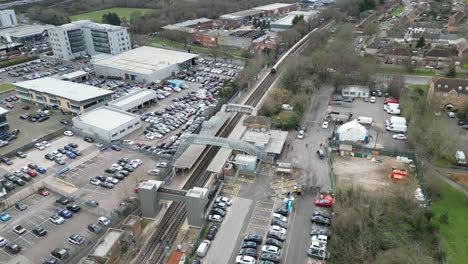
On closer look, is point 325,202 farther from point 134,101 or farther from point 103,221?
point 134,101

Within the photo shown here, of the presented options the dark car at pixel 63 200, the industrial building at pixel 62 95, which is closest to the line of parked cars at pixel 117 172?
the dark car at pixel 63 200

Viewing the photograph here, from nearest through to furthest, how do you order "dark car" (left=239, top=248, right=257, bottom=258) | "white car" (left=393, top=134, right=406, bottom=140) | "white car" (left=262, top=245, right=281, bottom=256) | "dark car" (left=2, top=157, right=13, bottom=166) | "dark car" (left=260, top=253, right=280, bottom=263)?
1. "dark car" (left=260, top=253, right=280, bottom=263)
2. "dark car" (left=239, top=248, right=257, bottom=258)
3. "white car" (left=262, top=245, right=281, bottom=256)
4. "dark car" (left=2, top=157, right=13, bottom=166)
5. "white car" (left=393, top=134, right=406, bottom=140)

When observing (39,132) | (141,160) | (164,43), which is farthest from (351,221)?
(164,43)

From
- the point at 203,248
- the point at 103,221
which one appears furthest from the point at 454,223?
the point at 103,221

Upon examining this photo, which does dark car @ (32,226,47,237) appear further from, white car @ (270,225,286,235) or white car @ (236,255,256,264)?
white car @ (270,225,286,235)

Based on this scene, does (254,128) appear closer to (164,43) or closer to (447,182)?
(447,182)

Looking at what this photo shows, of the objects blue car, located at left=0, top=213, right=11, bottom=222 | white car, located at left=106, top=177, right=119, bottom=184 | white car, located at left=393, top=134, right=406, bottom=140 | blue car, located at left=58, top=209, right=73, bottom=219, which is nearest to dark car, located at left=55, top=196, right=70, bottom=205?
blue car, located at left=58, top=209, right=73, bottom=219
